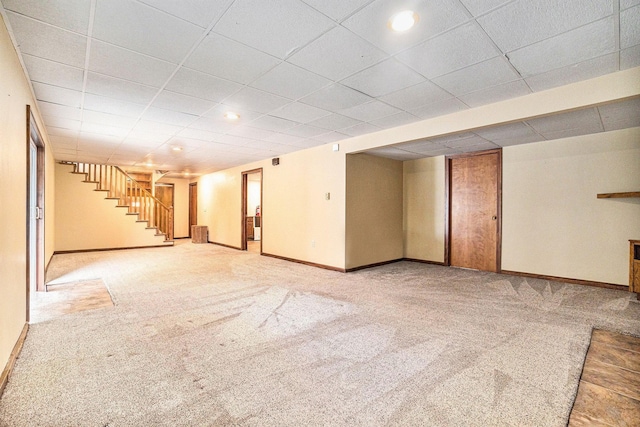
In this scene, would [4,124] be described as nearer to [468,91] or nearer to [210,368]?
[210,368]

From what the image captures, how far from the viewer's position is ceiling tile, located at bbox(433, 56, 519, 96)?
8.26ft

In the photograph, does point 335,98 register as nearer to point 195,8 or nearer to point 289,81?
point 289,81

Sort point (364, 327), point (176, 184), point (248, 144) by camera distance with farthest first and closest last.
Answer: point (176, 184), point (248, 144), point (364, 327)

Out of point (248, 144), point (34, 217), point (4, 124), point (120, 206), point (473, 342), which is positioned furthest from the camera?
point (120, 206)

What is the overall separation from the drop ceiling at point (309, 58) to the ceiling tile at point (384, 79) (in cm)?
2

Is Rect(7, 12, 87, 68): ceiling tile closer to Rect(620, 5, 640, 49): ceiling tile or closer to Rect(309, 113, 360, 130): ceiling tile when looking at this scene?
Rect(309, 113, 360, 130): ceiling tile

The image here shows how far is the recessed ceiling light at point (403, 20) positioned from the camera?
1881mm

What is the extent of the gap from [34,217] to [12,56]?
9.75 feet

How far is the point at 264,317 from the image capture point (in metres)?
3.09

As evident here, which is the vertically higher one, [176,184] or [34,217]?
[176,184]

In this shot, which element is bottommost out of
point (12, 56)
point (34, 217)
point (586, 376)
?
point (586, 376)

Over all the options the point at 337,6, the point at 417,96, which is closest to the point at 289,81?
the point at 337,6

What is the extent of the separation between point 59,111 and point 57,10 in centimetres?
250

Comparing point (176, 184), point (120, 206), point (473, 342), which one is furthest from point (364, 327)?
point (176, 184)
